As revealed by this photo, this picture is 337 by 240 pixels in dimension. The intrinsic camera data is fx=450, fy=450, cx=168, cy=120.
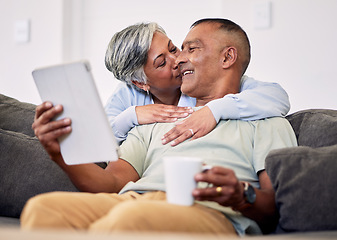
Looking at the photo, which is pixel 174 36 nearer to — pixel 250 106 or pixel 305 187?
pixel 250 106

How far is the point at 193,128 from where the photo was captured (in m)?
1.50

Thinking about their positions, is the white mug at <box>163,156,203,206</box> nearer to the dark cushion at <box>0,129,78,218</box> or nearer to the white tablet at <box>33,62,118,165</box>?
the white tablet at <box>33,62,118,165</box>

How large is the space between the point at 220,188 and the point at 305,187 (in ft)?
0.83

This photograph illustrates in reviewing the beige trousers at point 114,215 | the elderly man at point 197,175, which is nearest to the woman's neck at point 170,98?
the elderly man at point 197,175

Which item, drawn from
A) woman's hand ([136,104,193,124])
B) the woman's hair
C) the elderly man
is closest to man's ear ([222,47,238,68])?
the elderly man

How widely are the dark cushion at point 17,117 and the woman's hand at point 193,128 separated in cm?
58

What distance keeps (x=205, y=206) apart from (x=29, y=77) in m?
2.12

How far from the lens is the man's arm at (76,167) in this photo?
47.3 inches

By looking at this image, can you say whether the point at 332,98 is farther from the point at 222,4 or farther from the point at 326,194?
the point at 326,194

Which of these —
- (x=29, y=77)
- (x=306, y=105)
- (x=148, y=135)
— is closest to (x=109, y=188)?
(x=148, y=135)

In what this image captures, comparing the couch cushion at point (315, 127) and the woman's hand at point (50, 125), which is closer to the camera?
the woman's hand at point (50, 125)

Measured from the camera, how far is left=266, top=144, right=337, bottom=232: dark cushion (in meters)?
1.12

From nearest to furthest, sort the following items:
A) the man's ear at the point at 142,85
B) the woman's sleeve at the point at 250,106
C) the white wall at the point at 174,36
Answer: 1. the woman's sleeve at the point at 250,106
2. the man's ear at the point at 142,85
3. the white wall at the point at 174,36

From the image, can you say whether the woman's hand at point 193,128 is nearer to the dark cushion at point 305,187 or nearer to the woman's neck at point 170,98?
the dark cushion at point 305,187
